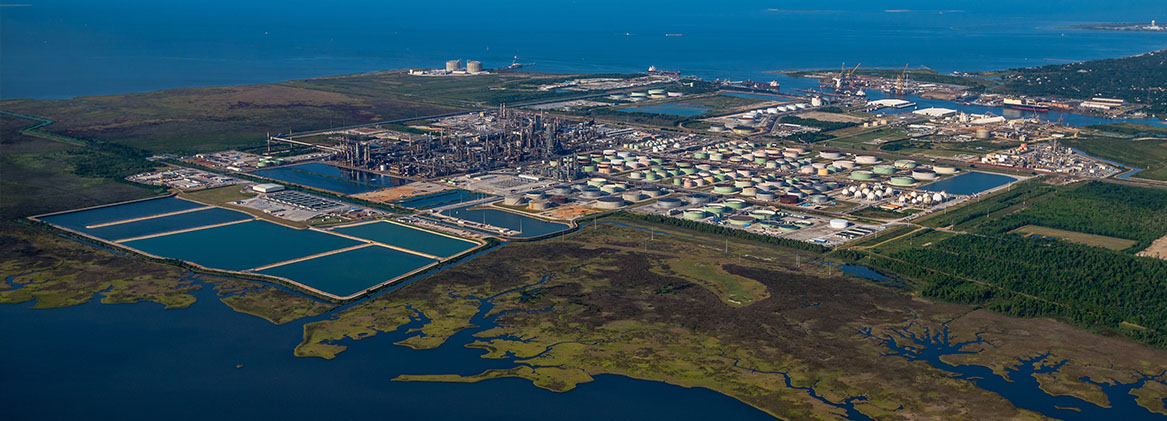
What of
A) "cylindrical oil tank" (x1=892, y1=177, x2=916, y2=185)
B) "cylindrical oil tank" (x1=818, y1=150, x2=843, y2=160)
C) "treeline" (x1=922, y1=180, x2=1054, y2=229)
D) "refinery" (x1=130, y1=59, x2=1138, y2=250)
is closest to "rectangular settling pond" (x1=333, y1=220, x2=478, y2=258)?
"refinery" (x1=130, y1=59, x2=1138, y2=250)

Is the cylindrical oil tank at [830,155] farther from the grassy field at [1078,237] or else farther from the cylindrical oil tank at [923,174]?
the grassy field at [1078,237]

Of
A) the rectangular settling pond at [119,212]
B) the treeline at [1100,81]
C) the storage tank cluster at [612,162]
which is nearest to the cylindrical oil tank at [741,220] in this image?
the storage tank cluster at [612,162]

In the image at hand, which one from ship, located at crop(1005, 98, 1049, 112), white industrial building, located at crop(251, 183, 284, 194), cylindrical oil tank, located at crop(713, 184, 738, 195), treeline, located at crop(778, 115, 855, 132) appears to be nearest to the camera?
white industrial building, located at crop(251, 183, 284, 194)

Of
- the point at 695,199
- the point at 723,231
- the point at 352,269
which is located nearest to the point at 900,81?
the point at 695,199

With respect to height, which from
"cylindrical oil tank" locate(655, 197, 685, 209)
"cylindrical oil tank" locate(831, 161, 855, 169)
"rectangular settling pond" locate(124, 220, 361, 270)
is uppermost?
"cylindrical oil tank" locate(831, 161, 855, 169)

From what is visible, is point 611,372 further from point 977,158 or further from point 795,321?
point 977,158

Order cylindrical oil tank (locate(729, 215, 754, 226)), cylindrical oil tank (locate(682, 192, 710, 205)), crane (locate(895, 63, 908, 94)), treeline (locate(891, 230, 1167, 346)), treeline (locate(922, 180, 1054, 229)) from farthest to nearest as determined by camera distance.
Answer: crane (locate(895, 63, 908, 94)), cylindrical oil tank (locate(682, 192, 710, 205)), treeline (locate(922, 180, 1054, 229)), cylindrical oil tank (locate(729, 215, 754, 226)), treeline (locate(891, 230, 1167, 346))

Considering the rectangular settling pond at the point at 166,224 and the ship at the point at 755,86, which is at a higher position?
the ship at the point at 755,86

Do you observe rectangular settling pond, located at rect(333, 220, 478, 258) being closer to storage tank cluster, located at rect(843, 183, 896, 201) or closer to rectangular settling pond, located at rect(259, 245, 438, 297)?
rectangular settling pond, located at rect(259, 245, 438, 297)
